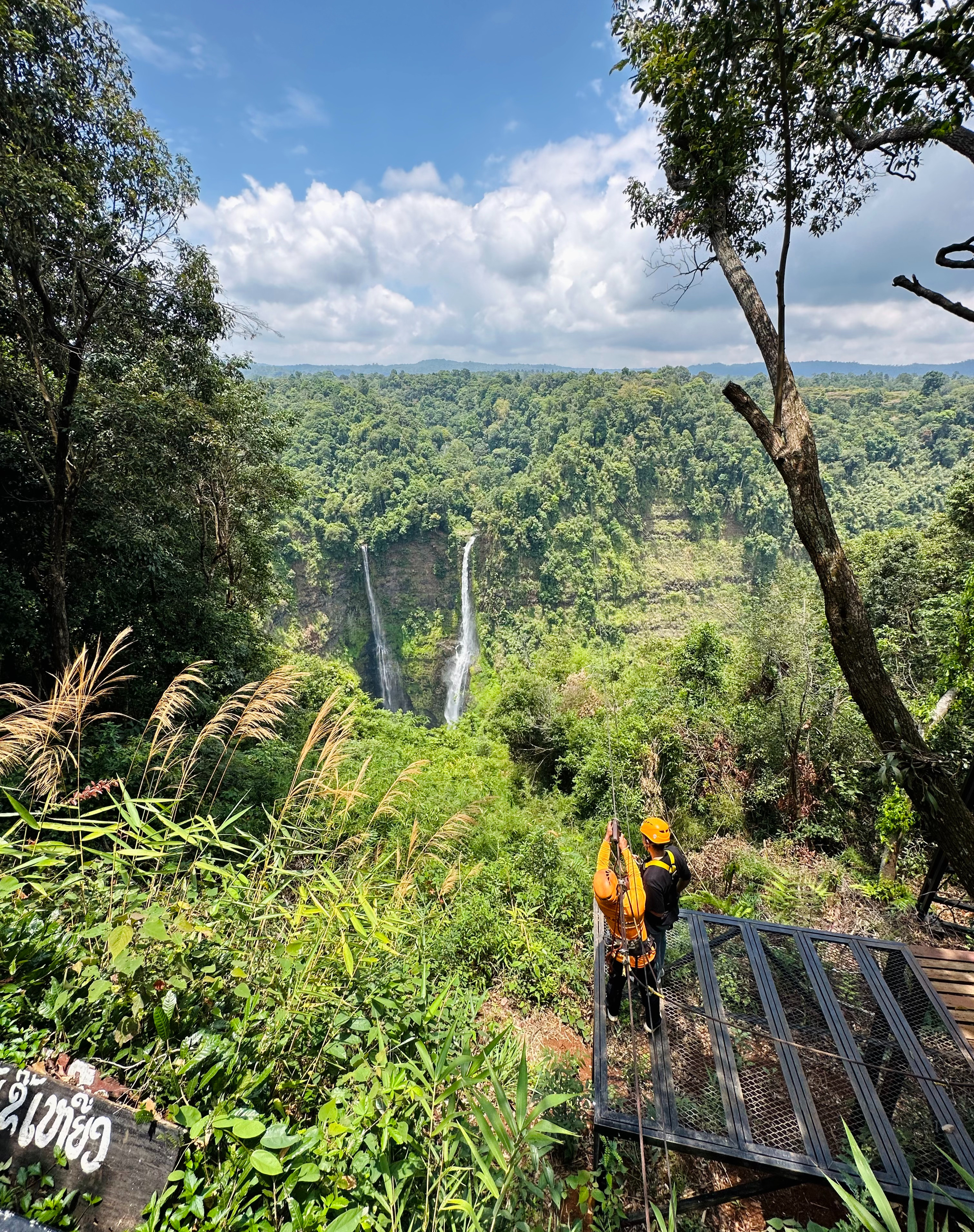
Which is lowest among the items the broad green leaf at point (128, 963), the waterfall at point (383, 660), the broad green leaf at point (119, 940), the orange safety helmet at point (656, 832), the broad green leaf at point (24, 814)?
the waterfall at point (383, 660)

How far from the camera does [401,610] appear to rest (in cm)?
3619

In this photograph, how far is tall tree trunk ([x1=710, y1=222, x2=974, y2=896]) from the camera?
2039mm

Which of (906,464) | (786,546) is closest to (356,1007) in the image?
(786,546)

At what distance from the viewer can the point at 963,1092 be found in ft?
6.47

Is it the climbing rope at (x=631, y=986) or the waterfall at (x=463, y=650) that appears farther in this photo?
the waterfall at (x=463, y=650)

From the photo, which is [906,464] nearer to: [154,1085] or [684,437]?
[684,437]

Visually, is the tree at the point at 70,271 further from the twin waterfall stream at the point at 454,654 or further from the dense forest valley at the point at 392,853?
the twin waterfall stream at the point at 454,654

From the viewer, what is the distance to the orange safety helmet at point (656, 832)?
285 centimetres

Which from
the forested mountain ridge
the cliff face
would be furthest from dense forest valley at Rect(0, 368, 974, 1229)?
the forested mountain ridge

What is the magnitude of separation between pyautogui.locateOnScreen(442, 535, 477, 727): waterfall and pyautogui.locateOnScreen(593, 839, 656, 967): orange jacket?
1135 inches

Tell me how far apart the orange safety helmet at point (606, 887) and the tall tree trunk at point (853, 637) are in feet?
4.31

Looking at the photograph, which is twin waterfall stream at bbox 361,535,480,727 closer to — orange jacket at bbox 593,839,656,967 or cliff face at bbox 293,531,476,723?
cliff face at bbox 293,531,476,723

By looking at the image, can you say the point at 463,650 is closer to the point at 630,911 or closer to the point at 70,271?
the point at 70,271

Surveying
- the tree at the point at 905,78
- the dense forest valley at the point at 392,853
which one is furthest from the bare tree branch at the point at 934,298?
the dense forest valley at the point at 392,853
